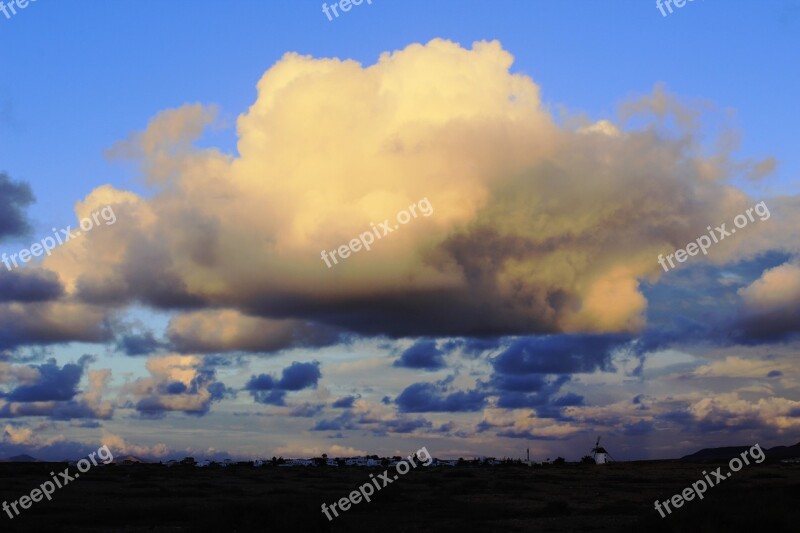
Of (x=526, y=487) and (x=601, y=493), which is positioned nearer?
(x=601, y=493)

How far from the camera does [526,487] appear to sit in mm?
96062

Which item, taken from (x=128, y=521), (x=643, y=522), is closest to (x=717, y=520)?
(x=643, y=522)

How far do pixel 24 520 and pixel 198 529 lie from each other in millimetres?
14961

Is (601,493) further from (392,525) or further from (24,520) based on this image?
(24,520)

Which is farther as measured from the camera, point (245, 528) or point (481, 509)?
point (481, 509)

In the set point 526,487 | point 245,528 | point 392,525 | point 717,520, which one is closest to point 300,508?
point 245,528

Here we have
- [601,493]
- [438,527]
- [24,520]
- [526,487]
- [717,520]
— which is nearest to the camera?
[717,520]

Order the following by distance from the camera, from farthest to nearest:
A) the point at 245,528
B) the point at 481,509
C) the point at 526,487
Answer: the point at 526,487 → the point at 481,509 → the point at 245,528

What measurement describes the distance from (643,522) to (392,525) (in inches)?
587

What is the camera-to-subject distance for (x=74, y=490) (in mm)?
86625

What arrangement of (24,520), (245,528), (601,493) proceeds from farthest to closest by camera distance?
(601,493), (24,520), (245,528)

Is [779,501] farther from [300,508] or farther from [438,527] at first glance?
[300,508]

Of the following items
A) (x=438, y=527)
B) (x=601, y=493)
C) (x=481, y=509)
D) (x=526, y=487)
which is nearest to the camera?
(x=438, y=527)

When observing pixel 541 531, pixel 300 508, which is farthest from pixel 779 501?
pixel 300 508
